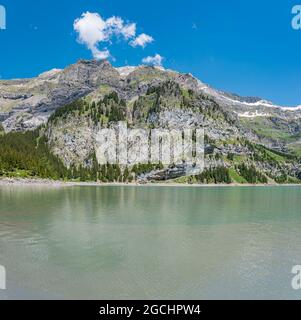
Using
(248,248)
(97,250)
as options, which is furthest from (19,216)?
(248,248)

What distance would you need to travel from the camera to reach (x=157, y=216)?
7200cm

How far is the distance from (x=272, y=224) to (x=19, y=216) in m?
43.3

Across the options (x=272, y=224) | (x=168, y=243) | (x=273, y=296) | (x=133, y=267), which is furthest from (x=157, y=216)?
(x=273, y=296)

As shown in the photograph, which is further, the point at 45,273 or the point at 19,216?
the point at 19,216

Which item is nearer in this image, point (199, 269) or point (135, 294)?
point (135, 294)

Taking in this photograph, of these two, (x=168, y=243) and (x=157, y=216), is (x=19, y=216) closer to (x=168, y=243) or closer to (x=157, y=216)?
(x=157, y=216)
